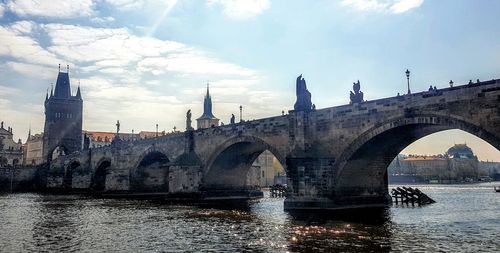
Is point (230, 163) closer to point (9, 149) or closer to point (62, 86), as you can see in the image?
point (62, 86)

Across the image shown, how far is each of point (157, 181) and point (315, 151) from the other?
37.8 meters

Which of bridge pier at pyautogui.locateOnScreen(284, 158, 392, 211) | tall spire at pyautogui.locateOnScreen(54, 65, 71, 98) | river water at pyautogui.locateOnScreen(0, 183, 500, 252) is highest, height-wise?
tall spire at pyautogui.locateOnScreen(54, 65, 71, 98)

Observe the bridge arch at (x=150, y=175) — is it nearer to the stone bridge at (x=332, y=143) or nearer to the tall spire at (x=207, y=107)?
the stone bridge at (x=332, y=143)

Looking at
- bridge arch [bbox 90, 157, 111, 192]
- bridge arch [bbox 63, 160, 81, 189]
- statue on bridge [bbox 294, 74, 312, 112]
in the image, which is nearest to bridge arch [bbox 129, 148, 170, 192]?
bridge arch [bbox 90, 157, 111, 192]

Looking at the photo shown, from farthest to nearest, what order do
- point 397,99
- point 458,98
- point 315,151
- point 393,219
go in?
1. point 315,151
2. point 397,99
3. point 393,219
4. point 458,98

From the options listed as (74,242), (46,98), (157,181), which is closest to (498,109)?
(74,242)

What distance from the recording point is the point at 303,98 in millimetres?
36156

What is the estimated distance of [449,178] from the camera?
556 ft

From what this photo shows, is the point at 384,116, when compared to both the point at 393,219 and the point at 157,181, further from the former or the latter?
the point at 157,181

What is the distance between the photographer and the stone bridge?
26359 millimetres

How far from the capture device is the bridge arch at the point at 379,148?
1083 inches

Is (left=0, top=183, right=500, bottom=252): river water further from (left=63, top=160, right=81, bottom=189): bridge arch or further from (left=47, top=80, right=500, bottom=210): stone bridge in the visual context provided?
(left=63, top=160, right=81, bottom=189): bridge arch

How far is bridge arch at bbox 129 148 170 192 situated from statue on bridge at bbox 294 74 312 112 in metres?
33.4

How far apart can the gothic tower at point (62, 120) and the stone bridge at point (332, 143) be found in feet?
235
